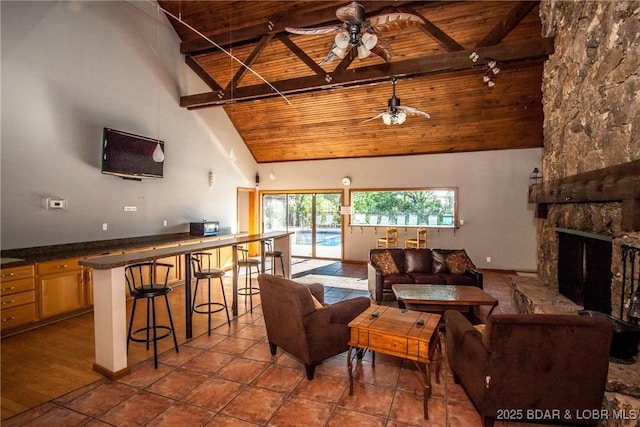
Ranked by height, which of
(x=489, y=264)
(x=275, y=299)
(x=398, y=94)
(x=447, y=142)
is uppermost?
(x=398, y=94)

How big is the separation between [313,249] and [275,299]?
21.7 ft

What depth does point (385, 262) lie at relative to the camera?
5.30 m

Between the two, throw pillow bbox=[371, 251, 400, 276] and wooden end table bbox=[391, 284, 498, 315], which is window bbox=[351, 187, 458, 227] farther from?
wooden end table bbox=[391, 284, 498, 315]

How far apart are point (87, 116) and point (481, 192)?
800 cm

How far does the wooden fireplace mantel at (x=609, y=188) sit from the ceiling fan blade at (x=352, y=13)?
253 cm

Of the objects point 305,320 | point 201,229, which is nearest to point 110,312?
point 305,320

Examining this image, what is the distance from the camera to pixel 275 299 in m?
3.02

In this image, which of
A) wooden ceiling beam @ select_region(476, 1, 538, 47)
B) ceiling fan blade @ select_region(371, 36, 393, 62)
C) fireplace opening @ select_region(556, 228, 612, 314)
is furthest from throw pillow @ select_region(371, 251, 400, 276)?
wooden ceiling beam @ select_region(476, 1, 538, 47)

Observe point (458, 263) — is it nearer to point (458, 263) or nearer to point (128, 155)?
point (458, 263)

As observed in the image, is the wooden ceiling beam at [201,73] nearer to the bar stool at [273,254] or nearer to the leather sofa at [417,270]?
the bar stool at [273,254]

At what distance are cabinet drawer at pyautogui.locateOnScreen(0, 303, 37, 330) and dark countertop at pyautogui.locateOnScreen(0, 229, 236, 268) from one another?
0.52 metres

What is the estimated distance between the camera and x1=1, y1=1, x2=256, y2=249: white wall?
13.8 feet

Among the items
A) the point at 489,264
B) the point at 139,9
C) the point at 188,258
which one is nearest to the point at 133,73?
the point at 139,9

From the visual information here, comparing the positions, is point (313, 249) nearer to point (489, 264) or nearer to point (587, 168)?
point (489, 264)
